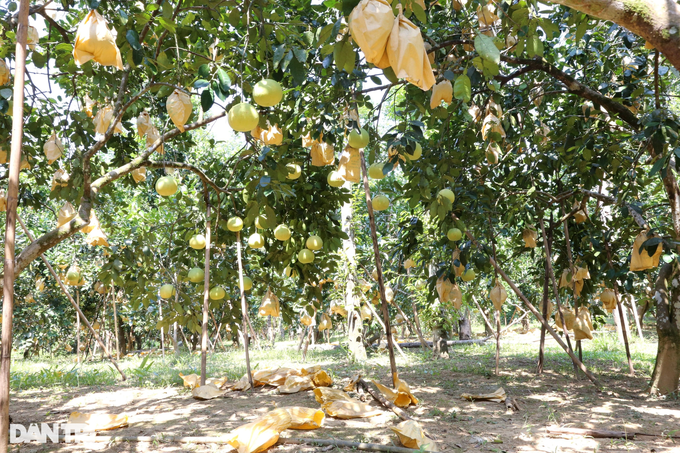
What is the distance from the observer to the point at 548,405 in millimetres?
4172

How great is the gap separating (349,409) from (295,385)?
116cm

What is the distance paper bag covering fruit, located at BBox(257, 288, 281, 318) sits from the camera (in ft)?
15.4

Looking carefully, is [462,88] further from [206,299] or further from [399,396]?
[206,299]

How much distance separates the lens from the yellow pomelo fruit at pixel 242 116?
2.03 m

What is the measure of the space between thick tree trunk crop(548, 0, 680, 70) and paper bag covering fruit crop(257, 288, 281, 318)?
12.7 ft

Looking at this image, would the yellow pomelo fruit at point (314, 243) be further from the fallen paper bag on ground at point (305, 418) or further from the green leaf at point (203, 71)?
the green leaf at point (203, 71)

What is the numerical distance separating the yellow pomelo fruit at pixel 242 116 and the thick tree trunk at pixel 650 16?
1.32 m

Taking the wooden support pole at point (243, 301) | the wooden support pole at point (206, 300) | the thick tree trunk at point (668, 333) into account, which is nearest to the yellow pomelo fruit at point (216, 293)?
A: the wooden support pole at point (206, 300)

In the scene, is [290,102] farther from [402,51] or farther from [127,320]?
[127,320]

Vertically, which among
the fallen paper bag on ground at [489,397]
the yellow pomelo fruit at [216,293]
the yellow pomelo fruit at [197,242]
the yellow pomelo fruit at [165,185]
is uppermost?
the yellow pomelo fruit at [165,185]

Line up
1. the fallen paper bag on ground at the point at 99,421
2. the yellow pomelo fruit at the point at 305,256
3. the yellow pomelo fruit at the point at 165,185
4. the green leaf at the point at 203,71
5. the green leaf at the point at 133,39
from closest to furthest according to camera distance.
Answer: the green leaf at the point at 203,71
the green leaf at the point at 133,39
the fallen paper bag on ground at the point at 99,421
the yellow pomelo fruit at the point at 165,185
the yellow pomelo fruit at the point at 305,256

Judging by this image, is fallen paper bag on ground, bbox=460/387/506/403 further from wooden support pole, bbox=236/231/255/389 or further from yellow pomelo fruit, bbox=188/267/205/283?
yellow pomelo fruit, bbox=188/267/205/283

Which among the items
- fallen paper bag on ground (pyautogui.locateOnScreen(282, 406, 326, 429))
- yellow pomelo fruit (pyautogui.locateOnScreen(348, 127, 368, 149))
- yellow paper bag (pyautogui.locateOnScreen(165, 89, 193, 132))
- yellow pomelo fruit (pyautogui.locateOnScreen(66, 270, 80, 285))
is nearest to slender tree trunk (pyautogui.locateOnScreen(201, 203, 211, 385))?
fallen paper bag on ground (pyautogui.locateOnScreen(282, 406, 326, 429))

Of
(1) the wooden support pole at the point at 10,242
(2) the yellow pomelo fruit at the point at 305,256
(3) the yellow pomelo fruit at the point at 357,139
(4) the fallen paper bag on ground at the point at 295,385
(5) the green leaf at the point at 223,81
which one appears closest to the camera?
(1) the wooden support pole at the point at 10,242
